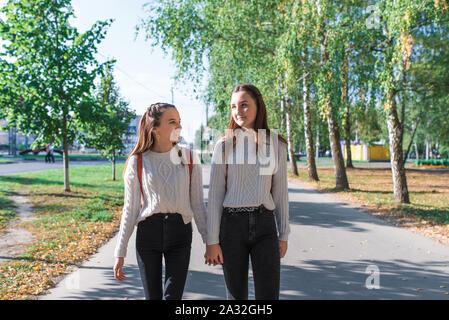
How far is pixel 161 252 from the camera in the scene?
2.58m

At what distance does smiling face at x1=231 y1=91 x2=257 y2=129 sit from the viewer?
2.63 metres

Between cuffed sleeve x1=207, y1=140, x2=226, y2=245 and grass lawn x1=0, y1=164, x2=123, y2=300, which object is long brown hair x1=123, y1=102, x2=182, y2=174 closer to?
cuffed sleeve x1=207, y1=140, x2=226, y2=245

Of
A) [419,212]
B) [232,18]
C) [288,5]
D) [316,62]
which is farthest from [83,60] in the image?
[419,212]

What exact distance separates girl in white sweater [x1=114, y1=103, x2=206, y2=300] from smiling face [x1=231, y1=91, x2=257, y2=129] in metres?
0.43

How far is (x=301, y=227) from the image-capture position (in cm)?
831

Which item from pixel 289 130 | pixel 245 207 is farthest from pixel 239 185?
pixel 289 130

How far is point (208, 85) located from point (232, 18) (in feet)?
Answer: 33.6

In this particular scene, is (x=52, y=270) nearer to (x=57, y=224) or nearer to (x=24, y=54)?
(x=57, y=224)

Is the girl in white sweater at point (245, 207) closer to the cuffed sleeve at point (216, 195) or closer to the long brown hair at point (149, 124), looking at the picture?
the cuffed sleeve at point (216, 195)

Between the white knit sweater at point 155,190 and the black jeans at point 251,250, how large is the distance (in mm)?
254

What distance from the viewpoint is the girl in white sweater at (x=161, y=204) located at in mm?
2555

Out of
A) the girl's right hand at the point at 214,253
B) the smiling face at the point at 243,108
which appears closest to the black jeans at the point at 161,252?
the girl's right hand at the point at 214,253

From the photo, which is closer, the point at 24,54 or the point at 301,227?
the point at 301,227
